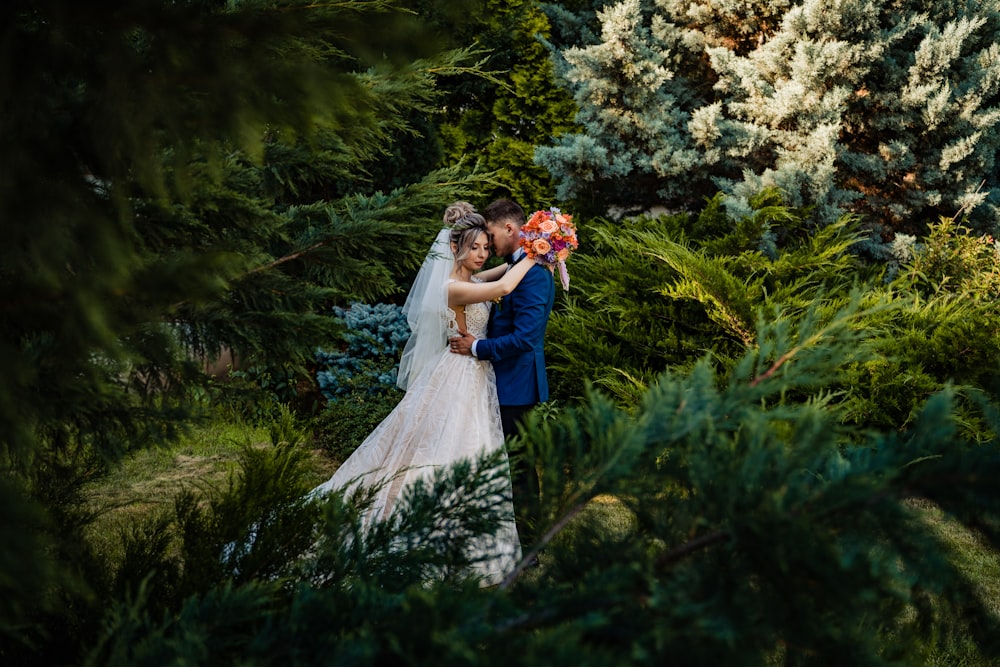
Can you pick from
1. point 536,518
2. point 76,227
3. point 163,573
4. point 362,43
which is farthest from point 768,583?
point 163,573

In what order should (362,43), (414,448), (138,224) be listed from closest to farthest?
(362,43) < (138,224) < (414,448)

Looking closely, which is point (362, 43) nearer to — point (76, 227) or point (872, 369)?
point (76, 227)

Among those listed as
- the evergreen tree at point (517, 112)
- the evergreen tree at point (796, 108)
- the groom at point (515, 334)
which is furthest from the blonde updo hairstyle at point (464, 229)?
the evergreen tree at point (517, 112)

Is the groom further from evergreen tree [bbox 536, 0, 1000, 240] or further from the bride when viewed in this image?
evergreen tree [bbox 536, 0, 1000, 240]

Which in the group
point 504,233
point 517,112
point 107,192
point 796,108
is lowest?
point 504,233

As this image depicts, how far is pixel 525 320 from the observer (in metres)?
4.26

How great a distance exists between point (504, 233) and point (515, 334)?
73 cm

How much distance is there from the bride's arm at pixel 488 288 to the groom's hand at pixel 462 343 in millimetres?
199

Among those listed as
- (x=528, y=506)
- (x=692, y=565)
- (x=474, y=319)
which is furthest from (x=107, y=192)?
(x=474, y=319)

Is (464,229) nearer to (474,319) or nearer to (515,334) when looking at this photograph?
(474,319)

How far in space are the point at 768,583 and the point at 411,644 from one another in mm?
429

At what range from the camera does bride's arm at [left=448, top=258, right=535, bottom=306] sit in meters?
4.21

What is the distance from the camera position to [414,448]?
4348 millimetres

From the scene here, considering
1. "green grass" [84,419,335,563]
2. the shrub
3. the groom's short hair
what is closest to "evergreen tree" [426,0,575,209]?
the shrub
